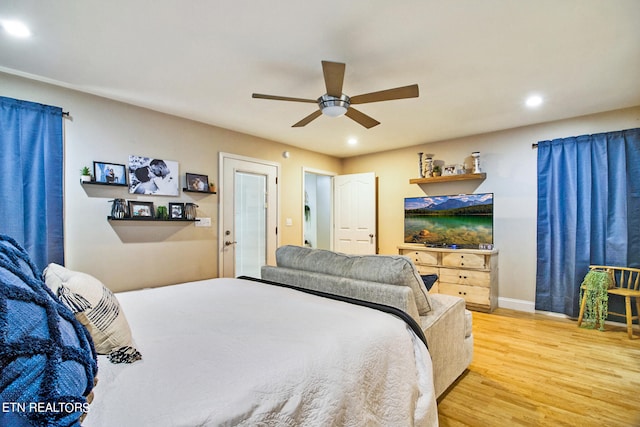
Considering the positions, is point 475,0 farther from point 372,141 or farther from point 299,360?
point 372,141

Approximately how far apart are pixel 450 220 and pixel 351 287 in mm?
3227

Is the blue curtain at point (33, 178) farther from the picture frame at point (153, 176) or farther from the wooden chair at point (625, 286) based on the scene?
the wooden chair at point (625, 286)

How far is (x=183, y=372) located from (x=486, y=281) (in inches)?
157

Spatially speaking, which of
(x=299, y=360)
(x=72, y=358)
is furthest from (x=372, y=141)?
(x=72, y=358)

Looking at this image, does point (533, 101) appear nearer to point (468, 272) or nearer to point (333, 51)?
point (468, 272)

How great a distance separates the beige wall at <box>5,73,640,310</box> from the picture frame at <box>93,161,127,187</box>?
0.25 ft

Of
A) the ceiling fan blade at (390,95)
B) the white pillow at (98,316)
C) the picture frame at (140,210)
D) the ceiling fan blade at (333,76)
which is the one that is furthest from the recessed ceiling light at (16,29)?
the ceiling fan blade at (390,95)

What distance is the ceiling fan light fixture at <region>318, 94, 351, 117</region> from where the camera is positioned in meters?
2.41

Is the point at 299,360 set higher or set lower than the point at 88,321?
lower

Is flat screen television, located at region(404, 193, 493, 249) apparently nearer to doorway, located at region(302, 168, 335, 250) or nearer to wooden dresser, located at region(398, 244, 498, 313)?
wooden dresser, located at region(398, 244, 498, 313)

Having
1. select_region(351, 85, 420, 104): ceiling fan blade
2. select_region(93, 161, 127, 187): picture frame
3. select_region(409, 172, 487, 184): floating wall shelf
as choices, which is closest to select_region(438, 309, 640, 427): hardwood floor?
select_region(409, 172, 487, 184): floating wall shelf

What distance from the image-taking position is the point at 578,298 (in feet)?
12.0

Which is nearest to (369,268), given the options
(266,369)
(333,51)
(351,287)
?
(351,287)

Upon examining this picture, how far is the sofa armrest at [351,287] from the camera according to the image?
1769 millimetres
